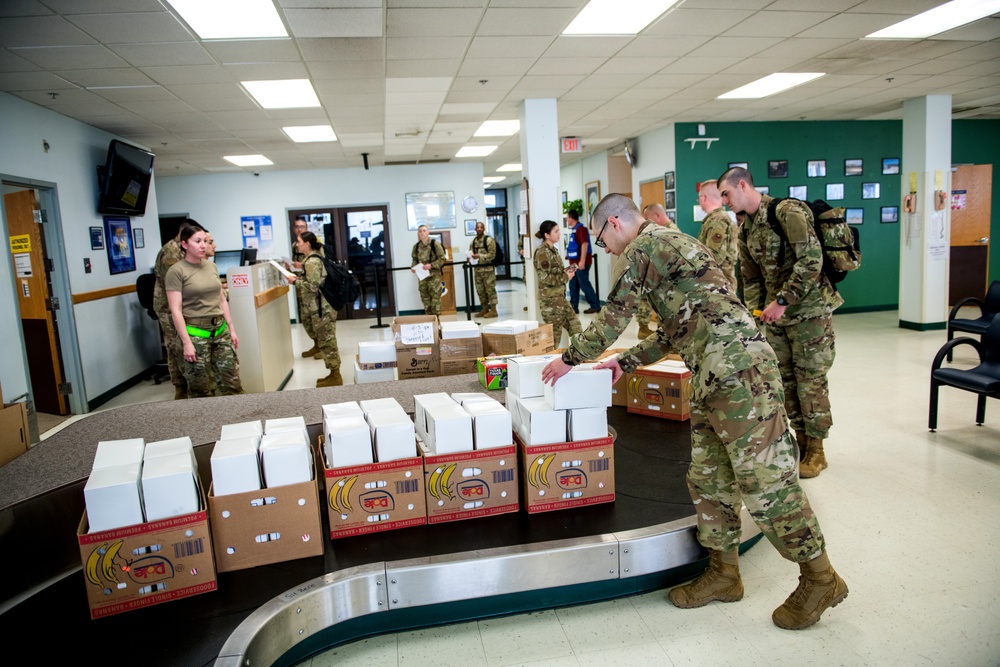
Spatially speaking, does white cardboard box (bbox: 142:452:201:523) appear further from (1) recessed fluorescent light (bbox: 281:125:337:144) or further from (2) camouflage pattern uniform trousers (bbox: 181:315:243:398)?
(1) recessed fluorescent light (bbox: 281:125:337:144)

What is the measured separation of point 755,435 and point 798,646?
74 centimetres

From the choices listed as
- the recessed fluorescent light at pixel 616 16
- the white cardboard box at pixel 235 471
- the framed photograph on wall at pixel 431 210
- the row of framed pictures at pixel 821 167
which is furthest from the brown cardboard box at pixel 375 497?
the framed photograph on wall at pixel 431 210

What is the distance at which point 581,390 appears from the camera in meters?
2.62

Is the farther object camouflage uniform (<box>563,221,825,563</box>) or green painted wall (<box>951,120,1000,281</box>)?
green painted wall (<box>951,120,1000,281</box>)

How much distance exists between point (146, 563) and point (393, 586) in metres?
0.82

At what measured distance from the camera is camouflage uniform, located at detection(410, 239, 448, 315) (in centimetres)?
1062

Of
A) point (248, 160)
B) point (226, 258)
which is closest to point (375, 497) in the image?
point (248, 160)

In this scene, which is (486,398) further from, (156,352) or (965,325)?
(156,352)

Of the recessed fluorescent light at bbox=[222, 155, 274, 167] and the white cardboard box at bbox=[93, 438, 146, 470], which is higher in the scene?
the recessed fluorescent light at bbox=[222, 155, 274, 167]

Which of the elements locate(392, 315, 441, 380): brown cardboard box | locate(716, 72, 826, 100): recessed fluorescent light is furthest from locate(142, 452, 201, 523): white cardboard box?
locate(716, 72, 826, 100): recessed fluorescent light

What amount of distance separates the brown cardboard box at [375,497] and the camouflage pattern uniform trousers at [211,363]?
2.46m

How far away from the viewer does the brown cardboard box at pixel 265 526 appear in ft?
7.47

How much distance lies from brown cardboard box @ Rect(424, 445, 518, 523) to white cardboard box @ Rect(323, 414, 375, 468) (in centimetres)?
24

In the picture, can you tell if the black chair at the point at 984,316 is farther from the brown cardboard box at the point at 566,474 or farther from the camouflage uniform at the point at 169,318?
the camouflage uniform at the point at 169,318
